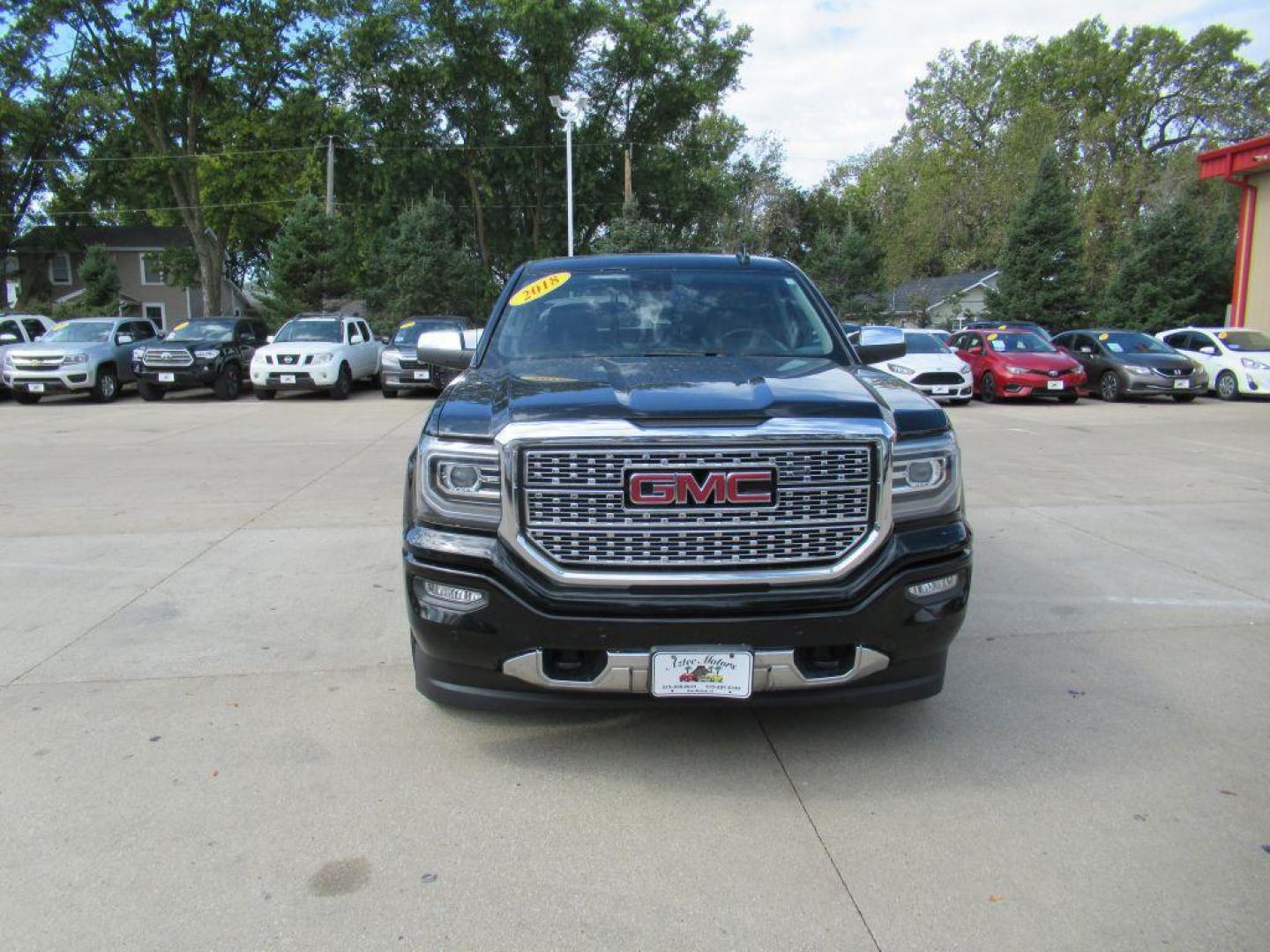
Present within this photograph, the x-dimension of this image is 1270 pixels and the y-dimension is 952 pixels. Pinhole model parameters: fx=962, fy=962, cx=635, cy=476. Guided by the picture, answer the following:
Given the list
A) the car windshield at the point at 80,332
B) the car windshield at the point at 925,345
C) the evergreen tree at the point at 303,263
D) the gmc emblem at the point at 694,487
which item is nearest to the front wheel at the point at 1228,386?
the car windshield at the point at 925,345

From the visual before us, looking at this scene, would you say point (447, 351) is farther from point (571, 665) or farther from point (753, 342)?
point (571, 665)

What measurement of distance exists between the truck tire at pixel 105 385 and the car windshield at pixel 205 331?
137cm

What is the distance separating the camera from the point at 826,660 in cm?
331

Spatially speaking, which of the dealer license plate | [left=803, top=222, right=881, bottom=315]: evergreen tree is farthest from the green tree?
the dealer license plate

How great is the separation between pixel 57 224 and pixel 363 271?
19.8 meters

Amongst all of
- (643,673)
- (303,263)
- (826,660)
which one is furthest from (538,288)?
(303,263)

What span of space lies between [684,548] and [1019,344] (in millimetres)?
18884

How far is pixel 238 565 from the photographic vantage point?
6.55 metres

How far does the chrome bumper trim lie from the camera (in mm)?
3189

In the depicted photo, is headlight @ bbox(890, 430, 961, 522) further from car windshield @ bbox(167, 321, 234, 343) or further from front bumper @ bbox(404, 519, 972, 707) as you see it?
car windshield @ bbox(167, 321, 234, 343)

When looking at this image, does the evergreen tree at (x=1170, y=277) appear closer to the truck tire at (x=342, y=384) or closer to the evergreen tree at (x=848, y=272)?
the evergreen tree at (x=848, y=272)

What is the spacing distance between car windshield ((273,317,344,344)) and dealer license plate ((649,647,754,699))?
18565 millimetres

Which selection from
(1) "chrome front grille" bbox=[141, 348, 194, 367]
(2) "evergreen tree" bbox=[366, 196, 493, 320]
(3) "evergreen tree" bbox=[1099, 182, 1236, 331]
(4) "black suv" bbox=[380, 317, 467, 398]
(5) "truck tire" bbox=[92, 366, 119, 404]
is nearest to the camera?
(1) "chrome front grille" bbox=[141, 348, 194, 367]

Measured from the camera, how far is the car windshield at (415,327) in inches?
824
